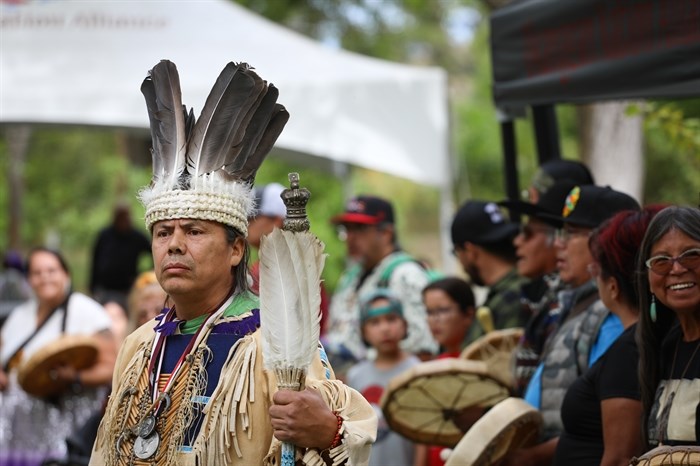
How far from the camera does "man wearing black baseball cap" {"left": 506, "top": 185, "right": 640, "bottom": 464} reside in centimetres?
447

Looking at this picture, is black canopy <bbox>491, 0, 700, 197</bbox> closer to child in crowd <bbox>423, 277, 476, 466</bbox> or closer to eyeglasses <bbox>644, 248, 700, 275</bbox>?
eyeglasses <bbox>644, 248, 700, 275</bbox>

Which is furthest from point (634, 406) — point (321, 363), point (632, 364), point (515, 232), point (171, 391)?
point (515, 232)

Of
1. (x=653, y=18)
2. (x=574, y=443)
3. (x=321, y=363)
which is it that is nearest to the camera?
(x=321, y=363)

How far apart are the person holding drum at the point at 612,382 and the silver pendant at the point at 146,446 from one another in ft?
5.06

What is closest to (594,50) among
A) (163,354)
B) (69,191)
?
(163,354)

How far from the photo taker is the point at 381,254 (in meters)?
7.62

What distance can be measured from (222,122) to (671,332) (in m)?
1.64

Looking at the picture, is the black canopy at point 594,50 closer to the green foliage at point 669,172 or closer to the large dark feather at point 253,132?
the large dark feather at point 253,132

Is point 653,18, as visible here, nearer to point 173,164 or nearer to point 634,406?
point 634,406

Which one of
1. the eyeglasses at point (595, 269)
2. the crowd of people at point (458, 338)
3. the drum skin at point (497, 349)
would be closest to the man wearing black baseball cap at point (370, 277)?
the crowd of people at point (458, 338)

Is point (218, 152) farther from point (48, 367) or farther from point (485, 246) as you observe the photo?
point (48, 367)

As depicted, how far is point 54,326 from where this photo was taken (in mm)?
7883

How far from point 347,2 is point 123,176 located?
585cm

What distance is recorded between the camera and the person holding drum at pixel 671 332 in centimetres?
362
